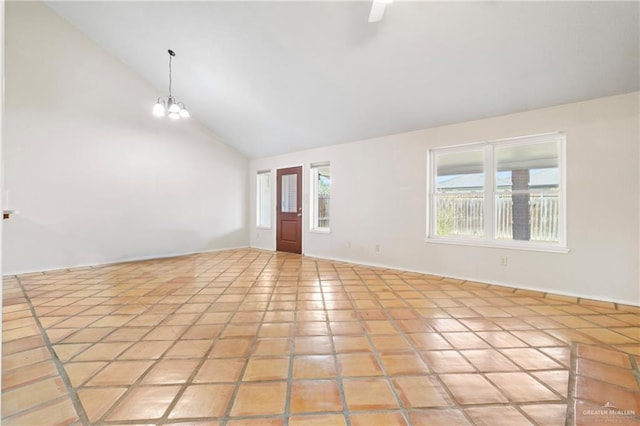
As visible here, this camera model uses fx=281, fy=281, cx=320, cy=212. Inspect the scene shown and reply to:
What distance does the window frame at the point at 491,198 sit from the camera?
3.30 metres

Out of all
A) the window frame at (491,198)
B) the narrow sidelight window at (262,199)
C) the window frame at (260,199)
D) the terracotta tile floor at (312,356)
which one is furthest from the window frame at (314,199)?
the terracotta tile floor at (312,356)

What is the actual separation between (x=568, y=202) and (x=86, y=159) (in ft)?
22.2

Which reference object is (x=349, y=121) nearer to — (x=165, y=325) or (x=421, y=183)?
(x=421, y=183)

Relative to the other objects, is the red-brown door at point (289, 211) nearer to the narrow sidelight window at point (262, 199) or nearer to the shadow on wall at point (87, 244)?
the narrow sidelight window at point (262, 199)

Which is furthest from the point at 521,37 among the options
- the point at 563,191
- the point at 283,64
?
the point at 283,64

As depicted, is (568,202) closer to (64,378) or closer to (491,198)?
(491,198)

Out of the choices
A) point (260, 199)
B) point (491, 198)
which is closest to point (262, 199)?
point (260, 199)

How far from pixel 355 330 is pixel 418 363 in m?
0.60

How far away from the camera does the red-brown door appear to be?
5926 mm

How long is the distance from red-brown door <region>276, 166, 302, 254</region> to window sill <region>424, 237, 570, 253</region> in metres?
2.71

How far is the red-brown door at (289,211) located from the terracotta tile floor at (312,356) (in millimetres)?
2542

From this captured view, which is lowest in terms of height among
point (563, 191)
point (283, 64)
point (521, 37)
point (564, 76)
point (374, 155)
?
point (563, 191)

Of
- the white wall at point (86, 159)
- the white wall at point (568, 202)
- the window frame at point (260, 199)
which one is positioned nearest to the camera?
the white wall at point (568, 202)

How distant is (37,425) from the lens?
4.48 ft
